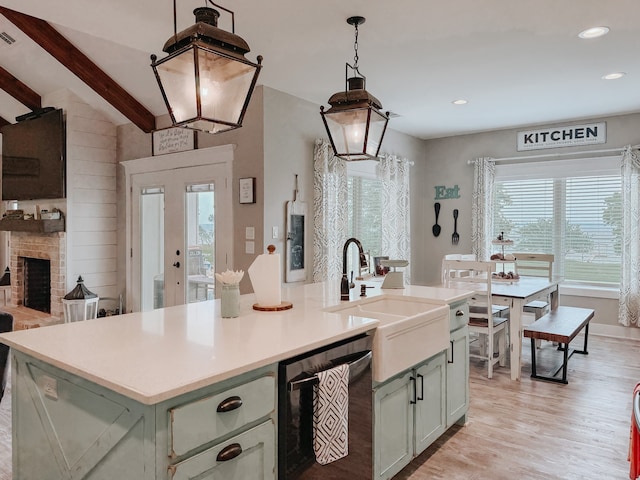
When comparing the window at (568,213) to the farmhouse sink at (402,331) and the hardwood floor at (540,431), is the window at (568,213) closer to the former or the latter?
the hardwood floor at (540,431)

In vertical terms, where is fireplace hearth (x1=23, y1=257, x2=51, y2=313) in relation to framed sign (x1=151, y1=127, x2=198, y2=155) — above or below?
below

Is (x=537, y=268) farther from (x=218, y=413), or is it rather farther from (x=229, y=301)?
(x=218, y=413)

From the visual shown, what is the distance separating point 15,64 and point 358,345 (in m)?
5.10

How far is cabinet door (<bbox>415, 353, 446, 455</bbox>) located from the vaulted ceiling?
2.09m

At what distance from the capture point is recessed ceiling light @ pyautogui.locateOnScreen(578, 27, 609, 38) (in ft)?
10.3

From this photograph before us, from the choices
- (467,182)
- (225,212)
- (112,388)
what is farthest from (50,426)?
(467,182)

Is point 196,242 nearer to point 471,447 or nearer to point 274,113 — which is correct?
point 274,113

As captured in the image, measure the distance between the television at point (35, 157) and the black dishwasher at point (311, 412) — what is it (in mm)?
4537

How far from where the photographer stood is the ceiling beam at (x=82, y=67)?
4082 mm

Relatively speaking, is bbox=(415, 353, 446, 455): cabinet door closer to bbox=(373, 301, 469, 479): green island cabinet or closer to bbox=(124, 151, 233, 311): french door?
bbox=(373, 301, 469, 479): green island cabinet

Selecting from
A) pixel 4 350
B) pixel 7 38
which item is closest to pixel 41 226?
pixel 7 38

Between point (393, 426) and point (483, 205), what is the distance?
15.2 feet

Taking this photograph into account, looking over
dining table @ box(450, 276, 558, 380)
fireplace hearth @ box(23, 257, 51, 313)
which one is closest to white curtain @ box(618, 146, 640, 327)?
dining table @ box(450, 276, 558, 380)

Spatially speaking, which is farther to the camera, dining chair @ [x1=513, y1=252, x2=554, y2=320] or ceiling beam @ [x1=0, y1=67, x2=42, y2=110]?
ceiling beam @ [x1=0, y1=67, x2=42, y2=110]
